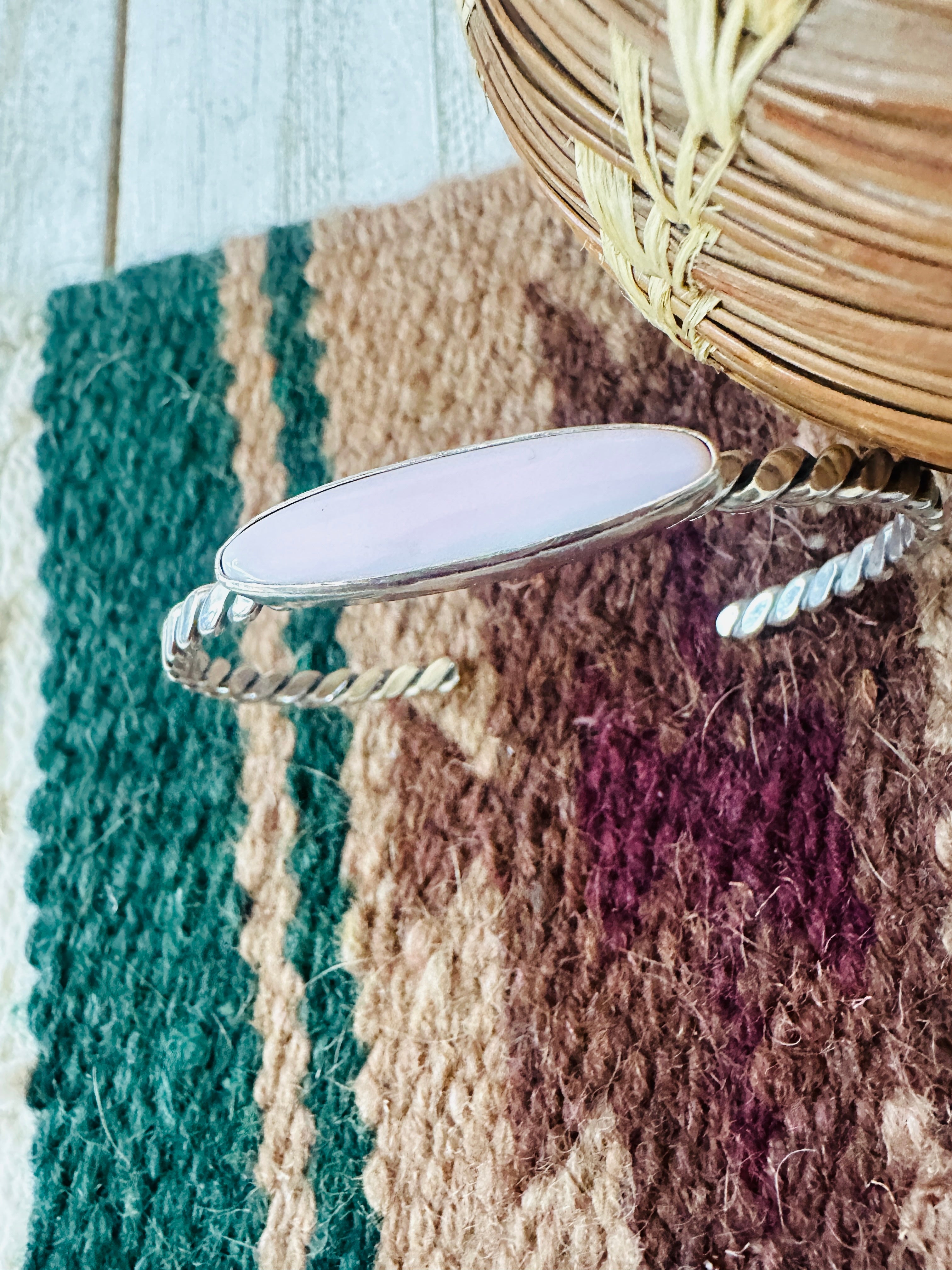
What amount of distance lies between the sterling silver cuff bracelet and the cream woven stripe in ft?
0.09

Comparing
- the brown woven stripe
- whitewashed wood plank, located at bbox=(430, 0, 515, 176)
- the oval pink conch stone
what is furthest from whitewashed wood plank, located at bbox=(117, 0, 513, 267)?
the oval pink conch stone

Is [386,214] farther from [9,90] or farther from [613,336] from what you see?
[9,90]

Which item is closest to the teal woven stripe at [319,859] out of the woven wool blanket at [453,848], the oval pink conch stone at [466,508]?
the woven wool blanket at [453,848]

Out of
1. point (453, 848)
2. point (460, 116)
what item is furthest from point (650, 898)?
point (460, 116)

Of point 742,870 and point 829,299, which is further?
point 742,870

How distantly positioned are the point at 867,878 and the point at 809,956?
3cm

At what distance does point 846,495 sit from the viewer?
23 cm

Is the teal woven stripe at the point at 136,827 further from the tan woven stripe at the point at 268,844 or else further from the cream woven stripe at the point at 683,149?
the cream woven stripe at the point at 683,149

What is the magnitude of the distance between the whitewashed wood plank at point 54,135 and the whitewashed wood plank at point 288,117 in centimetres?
1

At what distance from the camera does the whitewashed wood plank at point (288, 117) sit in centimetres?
43

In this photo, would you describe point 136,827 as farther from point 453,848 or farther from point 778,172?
point 778,172

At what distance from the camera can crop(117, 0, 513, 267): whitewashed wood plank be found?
0.43 metres

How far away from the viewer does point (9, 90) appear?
47 cm

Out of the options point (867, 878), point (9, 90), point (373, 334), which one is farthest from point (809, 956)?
point (9, 90)
